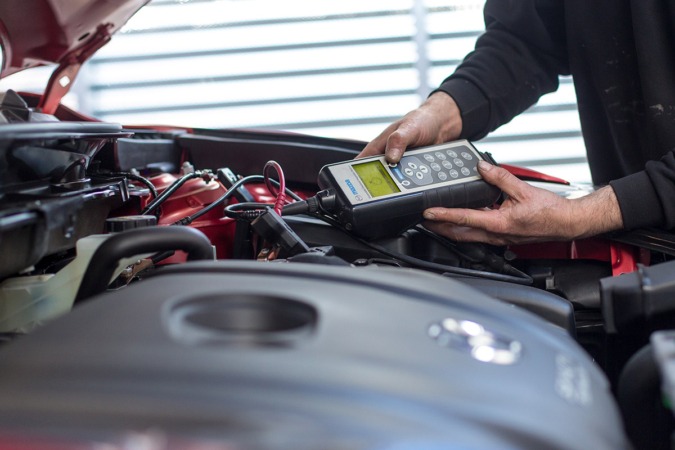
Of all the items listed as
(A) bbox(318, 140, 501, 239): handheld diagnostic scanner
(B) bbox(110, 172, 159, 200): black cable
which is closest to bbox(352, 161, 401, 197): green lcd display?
(A) bbox(318, 140, 501, 239): handheld diagnostic scanner

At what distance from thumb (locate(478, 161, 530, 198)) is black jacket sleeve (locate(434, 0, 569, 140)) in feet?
1.04

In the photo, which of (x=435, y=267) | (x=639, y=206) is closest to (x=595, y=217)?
(x=639, y=206)

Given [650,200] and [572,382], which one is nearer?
[572,382]

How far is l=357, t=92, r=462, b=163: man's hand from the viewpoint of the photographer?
2.89 ft

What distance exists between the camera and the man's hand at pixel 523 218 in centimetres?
81

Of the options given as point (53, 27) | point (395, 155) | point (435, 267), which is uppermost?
point (53, 27)

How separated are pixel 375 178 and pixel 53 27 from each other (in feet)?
1.46

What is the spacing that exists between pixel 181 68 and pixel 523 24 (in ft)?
7.74

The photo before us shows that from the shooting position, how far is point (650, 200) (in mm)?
824

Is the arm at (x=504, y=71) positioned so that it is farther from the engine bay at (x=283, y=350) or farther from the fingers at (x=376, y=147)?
the engine bay at (x=283, y=350)

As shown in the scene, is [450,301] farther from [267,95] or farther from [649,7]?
[267,95]

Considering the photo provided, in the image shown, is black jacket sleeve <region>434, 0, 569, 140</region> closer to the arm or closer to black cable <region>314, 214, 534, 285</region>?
the arm

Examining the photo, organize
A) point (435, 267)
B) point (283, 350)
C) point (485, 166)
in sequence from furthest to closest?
point (485, 166), point (435, 267), point (283, 350)

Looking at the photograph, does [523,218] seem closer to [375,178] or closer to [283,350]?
[375,178]
